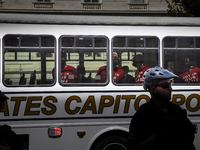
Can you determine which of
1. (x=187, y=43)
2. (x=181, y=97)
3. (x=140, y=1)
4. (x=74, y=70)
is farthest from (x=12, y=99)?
(x=140, y=1)

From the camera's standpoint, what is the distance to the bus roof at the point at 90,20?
550 centimetres

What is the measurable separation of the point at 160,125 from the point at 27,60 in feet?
12.7

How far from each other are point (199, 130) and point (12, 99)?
3.92 meters

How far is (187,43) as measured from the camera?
581cm

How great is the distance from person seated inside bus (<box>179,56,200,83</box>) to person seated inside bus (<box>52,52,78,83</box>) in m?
2.29

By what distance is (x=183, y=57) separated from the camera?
577 cm

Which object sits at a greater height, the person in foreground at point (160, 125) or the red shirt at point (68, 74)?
the red shirt at point (68, 74)

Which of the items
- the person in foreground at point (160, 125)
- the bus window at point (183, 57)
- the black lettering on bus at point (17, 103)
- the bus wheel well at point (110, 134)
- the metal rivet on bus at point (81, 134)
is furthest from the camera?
the bus window at point (183, 57)

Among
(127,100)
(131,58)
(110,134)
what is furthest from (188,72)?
(110,134)

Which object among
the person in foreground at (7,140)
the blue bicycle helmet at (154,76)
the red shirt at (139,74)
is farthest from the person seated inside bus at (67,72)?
the person in foreground at (7,140)

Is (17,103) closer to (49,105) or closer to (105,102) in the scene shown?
(49,105)

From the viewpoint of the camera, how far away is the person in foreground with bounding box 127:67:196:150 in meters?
2.11

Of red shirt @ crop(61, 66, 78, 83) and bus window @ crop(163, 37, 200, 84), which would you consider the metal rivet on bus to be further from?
bus window @ crop(163, 37, 200, 84)

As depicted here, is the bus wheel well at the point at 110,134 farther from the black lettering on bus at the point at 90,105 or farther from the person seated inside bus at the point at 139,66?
the person seated inside bus at the point at 139,66
